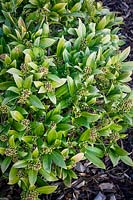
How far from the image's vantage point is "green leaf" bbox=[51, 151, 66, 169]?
286 cm

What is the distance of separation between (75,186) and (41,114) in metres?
0.87

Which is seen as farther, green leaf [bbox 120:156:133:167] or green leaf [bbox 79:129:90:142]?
green leaf [bbox 120:156:133:167]

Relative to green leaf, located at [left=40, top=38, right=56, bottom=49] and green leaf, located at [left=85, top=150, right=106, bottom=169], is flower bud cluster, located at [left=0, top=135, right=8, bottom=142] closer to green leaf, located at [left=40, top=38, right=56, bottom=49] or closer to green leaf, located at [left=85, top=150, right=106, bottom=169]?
green leaf, located at [left=85, top=150, right=106, bottom=169]

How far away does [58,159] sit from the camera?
2.87 metres

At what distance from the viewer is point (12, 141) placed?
2811 millimetres

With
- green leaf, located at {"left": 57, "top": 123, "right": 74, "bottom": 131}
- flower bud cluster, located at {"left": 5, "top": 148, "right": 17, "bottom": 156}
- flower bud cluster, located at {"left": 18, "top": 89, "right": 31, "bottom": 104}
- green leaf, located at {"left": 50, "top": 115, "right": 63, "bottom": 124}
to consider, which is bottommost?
flower bud cluster, located at {"left": 5, "top": 148, "right": 17, "bottom": 156}

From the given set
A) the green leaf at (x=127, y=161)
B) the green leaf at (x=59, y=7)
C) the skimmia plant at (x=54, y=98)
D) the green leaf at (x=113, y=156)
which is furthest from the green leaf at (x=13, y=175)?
the green leaf at (x=59, y=7)

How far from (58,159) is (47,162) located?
0.24ft

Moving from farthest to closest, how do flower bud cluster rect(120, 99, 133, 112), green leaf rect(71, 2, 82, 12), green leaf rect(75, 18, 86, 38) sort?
green leaf rect(71, 2, 82, 12)
green leaf rect(75, 18, 86, 38)
flower bud cluster rect(120, 99, 133, 112)

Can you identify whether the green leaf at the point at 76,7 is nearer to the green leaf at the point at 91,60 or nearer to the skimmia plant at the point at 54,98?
the skimmia plant at the point at 54,98

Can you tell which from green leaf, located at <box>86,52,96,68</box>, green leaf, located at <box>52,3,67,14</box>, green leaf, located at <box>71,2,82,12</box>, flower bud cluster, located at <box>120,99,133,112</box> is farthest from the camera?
green leaf, located at <box>71,2,82,12</box>

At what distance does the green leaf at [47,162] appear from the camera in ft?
9.25

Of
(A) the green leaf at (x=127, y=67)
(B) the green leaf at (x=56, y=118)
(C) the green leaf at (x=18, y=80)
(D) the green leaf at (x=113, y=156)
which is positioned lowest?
(D) the green leaf at (x=113, y=156)

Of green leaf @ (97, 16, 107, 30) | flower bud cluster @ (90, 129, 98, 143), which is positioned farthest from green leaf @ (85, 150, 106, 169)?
green leaf @ (97, 16, 107, 30)
